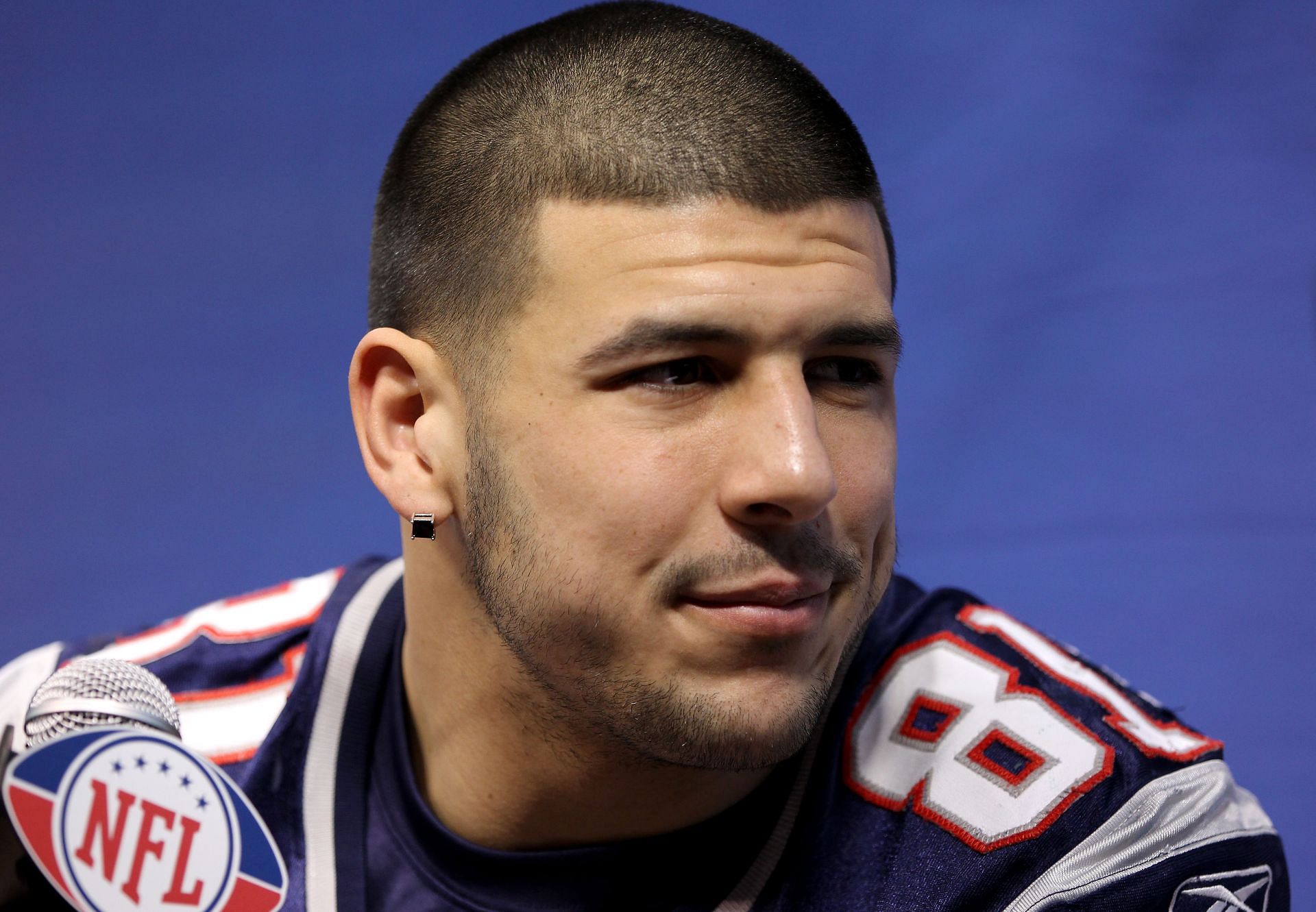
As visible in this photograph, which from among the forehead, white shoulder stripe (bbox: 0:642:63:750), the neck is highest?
the forehead

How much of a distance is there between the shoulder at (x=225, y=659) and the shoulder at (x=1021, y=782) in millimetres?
Result: 804

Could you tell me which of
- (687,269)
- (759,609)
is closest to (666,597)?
(759,609)

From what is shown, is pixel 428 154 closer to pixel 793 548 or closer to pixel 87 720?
pixel 793 548

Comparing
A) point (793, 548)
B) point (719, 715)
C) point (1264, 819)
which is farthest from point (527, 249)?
point (1264, 819)

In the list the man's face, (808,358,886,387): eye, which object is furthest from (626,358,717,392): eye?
(808,358,886,387): eye

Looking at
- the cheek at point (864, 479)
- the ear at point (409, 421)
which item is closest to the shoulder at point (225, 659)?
the ear at point (409, 421)

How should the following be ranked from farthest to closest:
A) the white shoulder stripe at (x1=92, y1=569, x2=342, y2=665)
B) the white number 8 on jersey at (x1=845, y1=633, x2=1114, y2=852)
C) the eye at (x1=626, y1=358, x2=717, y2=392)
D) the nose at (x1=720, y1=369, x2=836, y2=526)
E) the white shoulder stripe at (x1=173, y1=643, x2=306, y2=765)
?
the white shoulder stripe at (x1=92, y1=569, x2=342, y2=665)
the white shoulder stripe at (x1=173, y1=643, x2=306, y2=765)
the white number 8 on jersey at (x1=845, y1=633, x2=1114, y2=852)
the eye at (x1=626, y1=358, x2=717, y2=392)
the nose at (x1=720, y1=369, x2=836, y2=526)

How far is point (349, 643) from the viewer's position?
6.28 ft

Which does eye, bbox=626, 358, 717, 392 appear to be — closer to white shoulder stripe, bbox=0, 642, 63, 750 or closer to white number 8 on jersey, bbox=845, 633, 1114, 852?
white number 8 on jersey, bbox=845, 633, 1114, 852

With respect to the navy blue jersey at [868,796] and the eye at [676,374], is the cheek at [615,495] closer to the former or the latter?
the eye at [676,374]

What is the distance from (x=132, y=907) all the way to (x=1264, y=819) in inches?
→ 53.5

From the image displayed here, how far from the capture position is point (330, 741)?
1.81 metres

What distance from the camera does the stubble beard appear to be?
1.42 m

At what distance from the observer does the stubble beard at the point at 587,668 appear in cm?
142
